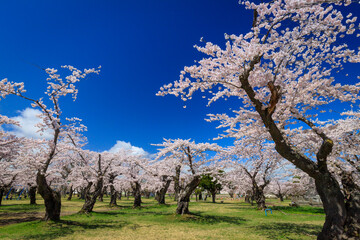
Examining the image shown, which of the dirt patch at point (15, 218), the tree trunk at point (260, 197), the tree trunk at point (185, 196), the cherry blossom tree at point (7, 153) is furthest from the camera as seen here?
the tree trunk at point (260, 197)

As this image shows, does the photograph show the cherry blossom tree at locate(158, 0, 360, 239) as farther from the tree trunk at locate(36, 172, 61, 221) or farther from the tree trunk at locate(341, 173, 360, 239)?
the tree trunk at locate(36, 172, 61, 221)

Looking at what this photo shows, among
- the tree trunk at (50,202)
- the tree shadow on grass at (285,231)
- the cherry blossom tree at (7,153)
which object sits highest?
the cherry blossom tree at (7,153)

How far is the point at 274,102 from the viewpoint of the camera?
759 centimetres

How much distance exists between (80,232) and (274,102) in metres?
12.8

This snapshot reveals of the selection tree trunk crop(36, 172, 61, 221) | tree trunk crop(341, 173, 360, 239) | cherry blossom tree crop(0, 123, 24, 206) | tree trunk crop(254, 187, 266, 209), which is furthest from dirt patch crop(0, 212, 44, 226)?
tree trunk crop(254, 187, 266, 209)

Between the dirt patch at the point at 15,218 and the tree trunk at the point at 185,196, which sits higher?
the tree trunk at the point at 185,196

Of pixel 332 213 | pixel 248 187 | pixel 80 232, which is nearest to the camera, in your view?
pixel 332 213

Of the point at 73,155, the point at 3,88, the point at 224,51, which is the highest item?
the point at 224,51

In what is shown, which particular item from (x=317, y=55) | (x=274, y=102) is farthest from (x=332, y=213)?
(x=317, y=55)

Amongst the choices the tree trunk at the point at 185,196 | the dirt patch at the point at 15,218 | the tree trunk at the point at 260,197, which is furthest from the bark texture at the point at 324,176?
the dirt patch at the point at 15,218

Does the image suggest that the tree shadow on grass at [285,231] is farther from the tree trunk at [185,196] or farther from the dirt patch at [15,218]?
the dirt patch at [15,218]

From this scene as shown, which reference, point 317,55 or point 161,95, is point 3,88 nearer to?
point 161,95

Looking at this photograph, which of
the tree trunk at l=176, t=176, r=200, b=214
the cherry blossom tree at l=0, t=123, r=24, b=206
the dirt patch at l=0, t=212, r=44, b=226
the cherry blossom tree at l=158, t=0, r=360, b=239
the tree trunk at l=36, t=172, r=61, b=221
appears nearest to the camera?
the cherry blossom tree at l=158, t=0, r=360, b=239

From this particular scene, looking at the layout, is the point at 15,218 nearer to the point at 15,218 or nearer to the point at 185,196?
the point at 15,218
